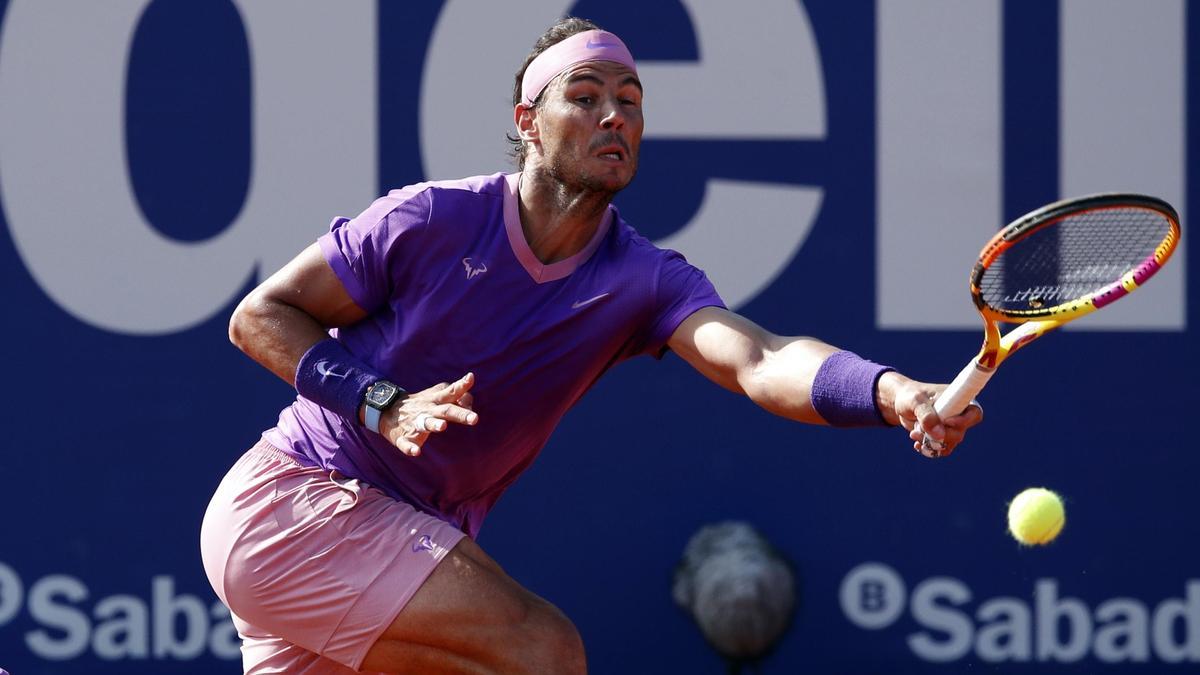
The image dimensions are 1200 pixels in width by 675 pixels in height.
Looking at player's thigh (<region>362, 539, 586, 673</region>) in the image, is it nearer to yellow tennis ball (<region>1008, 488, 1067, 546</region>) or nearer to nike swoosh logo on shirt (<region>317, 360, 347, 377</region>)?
nike swoosh logo on shirt (<region>317, 360, 347, 377</region>)

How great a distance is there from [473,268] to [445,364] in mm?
191

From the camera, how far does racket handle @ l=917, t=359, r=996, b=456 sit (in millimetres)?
2451

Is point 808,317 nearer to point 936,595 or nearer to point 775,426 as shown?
point 775,426

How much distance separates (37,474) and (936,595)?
8.40 ft

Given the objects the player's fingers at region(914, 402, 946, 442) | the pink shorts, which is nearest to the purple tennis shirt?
the pink shorts

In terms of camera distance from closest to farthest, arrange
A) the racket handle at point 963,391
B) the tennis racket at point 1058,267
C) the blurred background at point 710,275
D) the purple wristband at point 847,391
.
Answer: the racket handle at point 963,391
the tennis racket at point 1058,267
the purple wristband at point 847,391
the blurred background at point 710,275

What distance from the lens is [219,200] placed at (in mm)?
4832

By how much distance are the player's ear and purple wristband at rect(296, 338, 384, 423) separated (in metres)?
0.60

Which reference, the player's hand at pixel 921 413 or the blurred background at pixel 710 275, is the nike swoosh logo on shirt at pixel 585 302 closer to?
the player's hand at pixel 921 413

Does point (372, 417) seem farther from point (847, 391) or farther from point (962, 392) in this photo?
point (962, 392)

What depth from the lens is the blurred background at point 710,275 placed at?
4.68 meters

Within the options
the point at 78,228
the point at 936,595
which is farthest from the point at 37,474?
the point at 936,595

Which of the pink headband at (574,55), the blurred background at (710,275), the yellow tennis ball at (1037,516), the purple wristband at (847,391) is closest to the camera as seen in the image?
the purple wristband at (847,391)

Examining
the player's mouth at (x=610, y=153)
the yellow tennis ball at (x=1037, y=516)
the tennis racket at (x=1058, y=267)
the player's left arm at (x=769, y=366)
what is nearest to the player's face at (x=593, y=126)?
the player's mouth at (x=610, y=153)
